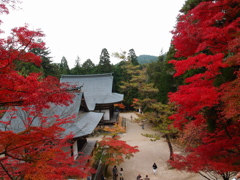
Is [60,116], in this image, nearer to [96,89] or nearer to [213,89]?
[213,89]

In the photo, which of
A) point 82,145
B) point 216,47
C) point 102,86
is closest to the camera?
point 216,47

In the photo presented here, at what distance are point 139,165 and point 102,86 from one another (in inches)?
520

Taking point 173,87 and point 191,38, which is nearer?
point 191,38

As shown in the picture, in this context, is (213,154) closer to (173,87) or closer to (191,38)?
(191,38)

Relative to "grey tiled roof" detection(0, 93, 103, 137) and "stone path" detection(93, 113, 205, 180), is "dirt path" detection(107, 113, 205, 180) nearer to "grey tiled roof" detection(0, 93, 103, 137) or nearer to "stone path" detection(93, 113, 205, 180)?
"stone path" detection(93, 113, 205, 180)

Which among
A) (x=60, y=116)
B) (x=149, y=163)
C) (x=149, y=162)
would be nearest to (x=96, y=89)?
(x=149, y=162)

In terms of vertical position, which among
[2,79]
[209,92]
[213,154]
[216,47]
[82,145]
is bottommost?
[82,145]

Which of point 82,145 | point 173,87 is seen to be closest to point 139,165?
point 82,145

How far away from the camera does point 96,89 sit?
2192 centimetres

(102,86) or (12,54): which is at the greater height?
(12,54)

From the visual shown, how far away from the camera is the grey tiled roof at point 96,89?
63.7 ft

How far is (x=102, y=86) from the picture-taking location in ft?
73.9

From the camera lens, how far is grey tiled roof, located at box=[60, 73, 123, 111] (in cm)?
1943

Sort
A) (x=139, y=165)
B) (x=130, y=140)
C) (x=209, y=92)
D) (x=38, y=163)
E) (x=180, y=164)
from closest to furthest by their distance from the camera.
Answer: (x=38, y=163) → (x=209, y=92) → (x=180, y=164) → (x=139, y=165) → (x=130, y=140)
